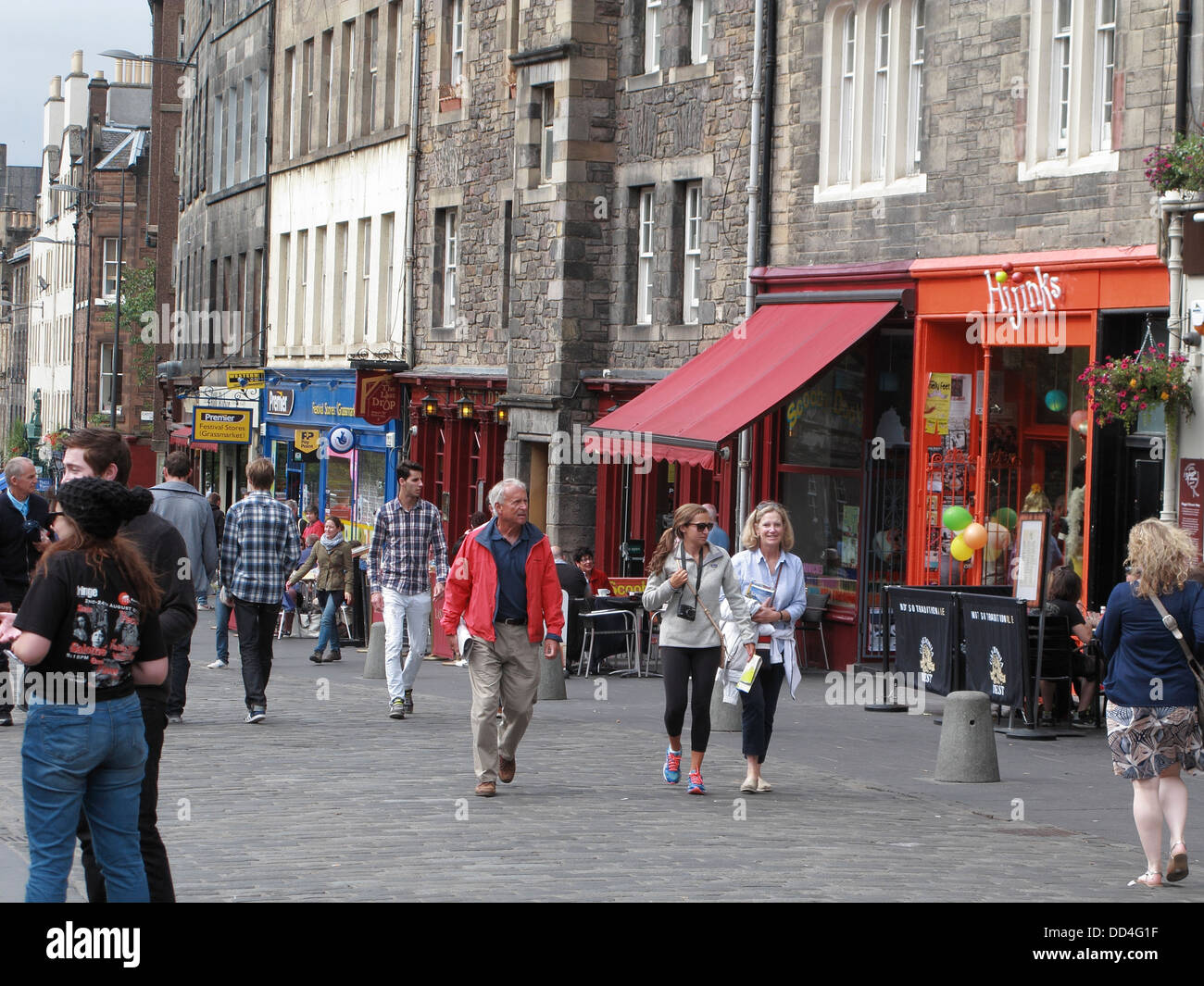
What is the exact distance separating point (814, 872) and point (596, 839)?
1.27 meters

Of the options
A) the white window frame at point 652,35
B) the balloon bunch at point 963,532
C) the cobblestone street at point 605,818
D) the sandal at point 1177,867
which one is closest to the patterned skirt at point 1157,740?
the sandal at point 1177,867

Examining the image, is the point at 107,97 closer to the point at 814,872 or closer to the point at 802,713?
the point at 802,713

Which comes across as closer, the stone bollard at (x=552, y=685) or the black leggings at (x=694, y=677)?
the black leggings at (x=694, y=677)

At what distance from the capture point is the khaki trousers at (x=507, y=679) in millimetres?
11922

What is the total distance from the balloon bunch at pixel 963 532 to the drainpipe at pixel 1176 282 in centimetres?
266

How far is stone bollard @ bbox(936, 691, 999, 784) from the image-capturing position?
1290cm

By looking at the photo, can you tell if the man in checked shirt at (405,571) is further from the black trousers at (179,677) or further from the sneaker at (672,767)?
the sneaker at (672,767)

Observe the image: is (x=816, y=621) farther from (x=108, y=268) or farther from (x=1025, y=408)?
(x=108, y=268)

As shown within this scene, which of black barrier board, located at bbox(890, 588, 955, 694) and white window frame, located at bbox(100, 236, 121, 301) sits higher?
white window frame, located at bbox(100, 236, 121, 301)

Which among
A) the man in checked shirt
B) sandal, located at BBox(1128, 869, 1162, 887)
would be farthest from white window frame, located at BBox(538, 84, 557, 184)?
sandal, located at BBox(1128, 869, 1162, 887)

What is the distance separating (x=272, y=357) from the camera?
42125mm

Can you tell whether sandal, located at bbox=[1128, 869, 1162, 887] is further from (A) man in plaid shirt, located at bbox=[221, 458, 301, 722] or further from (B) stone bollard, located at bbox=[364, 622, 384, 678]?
(B) stone bollard, located at bbox=[364, 622, 384, 678]

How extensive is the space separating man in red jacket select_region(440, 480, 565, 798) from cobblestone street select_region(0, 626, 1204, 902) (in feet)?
1.74

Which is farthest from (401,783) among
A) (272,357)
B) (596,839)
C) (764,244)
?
(272,357)
